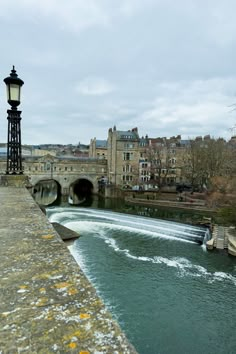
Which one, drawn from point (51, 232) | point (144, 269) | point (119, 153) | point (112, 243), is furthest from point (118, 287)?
point (119, 153)

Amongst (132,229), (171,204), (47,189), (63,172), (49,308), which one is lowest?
(132,229)

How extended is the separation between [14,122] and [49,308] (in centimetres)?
703

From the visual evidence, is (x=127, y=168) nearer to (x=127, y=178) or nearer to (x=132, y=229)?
(x=127, y=178)

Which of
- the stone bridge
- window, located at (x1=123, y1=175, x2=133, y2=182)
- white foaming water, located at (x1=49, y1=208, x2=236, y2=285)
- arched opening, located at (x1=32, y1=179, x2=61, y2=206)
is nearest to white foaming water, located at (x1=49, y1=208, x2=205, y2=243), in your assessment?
white foaming water, located at (x1=49, y1=208, x2=236, y2=285)

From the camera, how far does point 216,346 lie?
8422mm

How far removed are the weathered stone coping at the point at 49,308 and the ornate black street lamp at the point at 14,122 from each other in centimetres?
562

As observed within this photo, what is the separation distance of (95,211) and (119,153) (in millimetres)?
23767

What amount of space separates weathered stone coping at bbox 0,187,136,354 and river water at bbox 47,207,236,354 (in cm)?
792

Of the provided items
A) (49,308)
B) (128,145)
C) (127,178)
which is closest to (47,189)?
(127,178)

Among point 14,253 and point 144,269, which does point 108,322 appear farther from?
point 144,269

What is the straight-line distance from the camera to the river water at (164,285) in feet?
28.8

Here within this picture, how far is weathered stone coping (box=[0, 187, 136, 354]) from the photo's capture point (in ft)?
4.22

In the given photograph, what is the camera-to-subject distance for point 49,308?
5.18 feet

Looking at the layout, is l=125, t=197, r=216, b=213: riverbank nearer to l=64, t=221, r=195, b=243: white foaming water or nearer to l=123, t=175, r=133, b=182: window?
l=123, t=175, r=133, b=182: window
